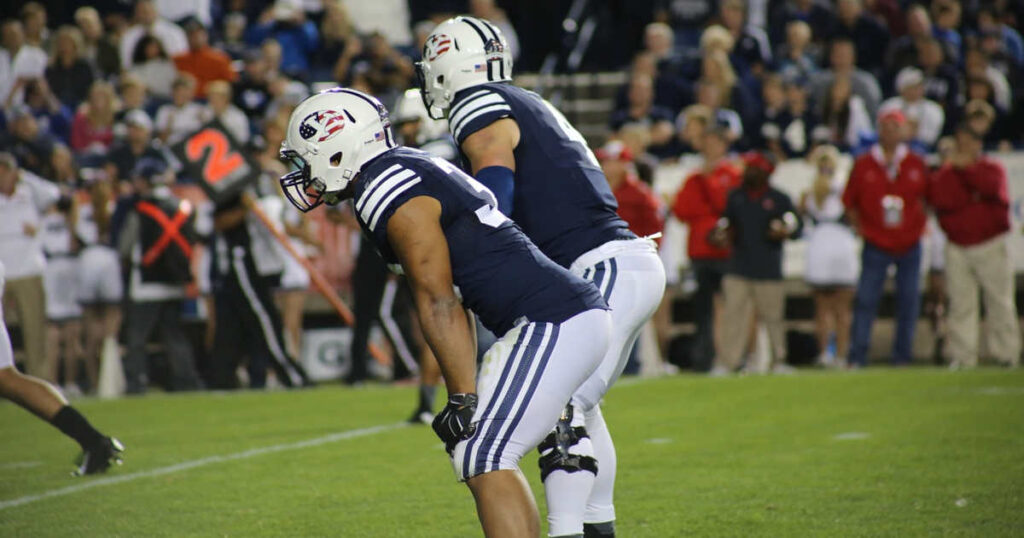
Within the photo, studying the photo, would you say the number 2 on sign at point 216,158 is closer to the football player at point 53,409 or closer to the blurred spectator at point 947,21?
the football player at point 53,409

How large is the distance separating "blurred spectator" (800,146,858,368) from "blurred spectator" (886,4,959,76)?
9.63ft

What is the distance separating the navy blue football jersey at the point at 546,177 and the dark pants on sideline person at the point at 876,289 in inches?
339

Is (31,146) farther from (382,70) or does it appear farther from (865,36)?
(865,36)

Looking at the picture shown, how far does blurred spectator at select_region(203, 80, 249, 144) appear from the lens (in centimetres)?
1514

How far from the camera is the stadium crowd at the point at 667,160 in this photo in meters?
12.8

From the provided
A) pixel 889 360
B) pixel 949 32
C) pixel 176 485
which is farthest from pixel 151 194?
pixel 949 32

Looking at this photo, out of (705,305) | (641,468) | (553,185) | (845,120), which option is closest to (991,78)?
(845,120)

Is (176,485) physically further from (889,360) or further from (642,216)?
(889,360)

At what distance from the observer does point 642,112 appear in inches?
612

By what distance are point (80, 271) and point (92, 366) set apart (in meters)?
0.99

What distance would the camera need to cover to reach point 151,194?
1314 cm

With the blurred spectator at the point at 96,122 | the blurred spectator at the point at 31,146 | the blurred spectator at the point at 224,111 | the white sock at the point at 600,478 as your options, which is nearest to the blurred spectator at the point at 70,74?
the blurred spectator at the point at 96,122

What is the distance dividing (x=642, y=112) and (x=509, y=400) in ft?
39.1

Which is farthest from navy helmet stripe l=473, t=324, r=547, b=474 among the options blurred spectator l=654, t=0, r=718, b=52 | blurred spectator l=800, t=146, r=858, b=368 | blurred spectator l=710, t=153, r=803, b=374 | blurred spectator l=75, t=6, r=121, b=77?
blurred spectator l=654, t=0, r=718, b=52
